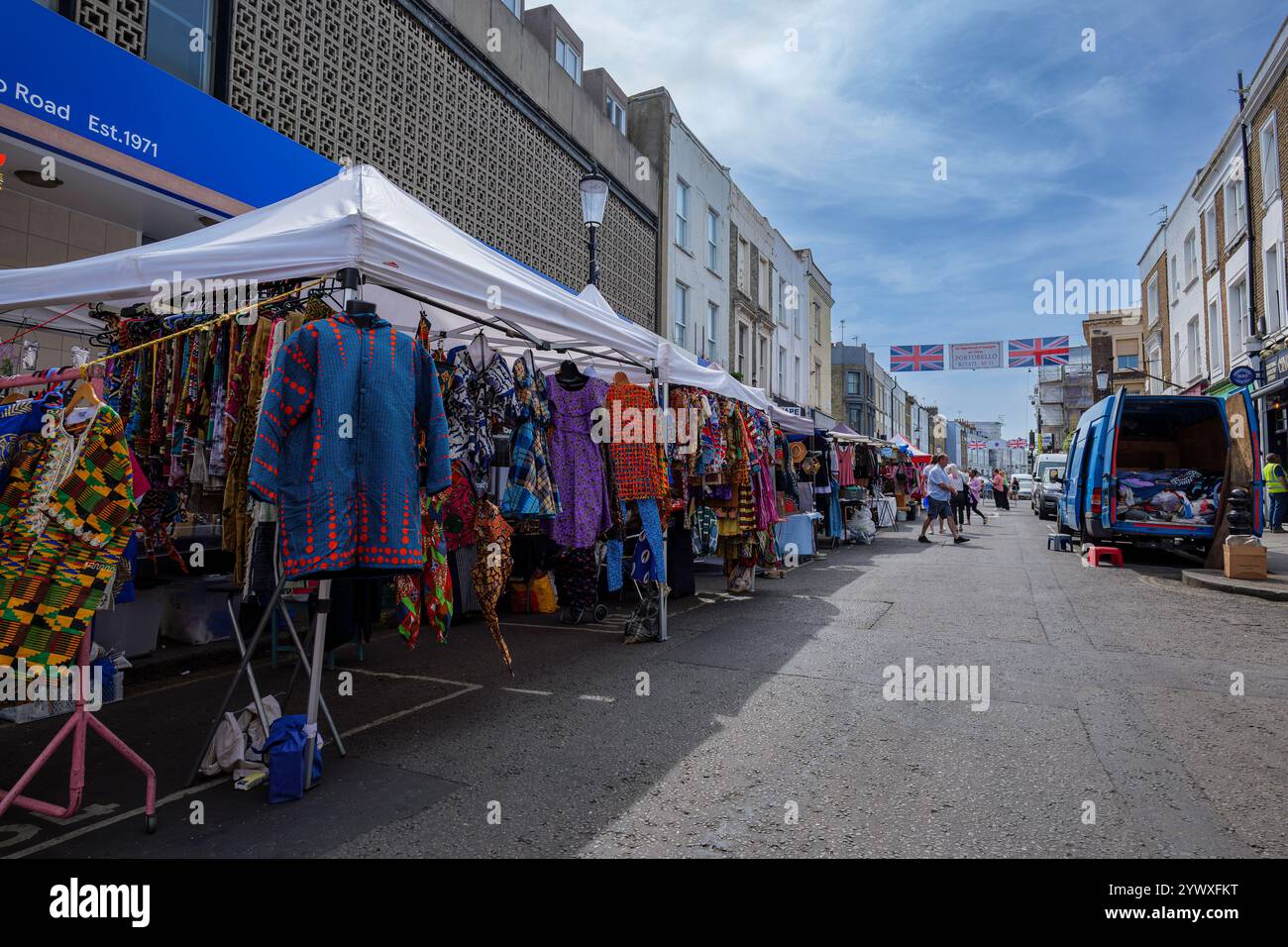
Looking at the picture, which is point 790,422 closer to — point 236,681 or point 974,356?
point 236,681

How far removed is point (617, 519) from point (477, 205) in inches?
322

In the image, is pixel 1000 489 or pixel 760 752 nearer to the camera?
pixel 760 752

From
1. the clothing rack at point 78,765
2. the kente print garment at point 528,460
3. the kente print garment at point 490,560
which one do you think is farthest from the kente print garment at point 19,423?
the kente print garment at point 528,460

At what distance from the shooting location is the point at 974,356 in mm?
32250

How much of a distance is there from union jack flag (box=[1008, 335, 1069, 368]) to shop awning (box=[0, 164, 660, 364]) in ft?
103

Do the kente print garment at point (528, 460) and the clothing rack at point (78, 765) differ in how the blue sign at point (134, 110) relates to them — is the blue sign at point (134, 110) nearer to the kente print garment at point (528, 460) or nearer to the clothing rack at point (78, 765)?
the kente print garment at point (528, 460)

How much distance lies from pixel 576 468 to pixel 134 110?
Answer: 5.73 metres

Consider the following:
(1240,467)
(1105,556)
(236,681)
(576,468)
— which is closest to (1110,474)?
(1105,556)

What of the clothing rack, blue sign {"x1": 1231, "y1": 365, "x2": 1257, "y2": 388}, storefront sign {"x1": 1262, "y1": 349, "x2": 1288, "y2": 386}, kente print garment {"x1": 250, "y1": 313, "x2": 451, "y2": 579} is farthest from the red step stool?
the clothing rack

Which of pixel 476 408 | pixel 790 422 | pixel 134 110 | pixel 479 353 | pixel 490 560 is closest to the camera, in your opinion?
pixel 490 560

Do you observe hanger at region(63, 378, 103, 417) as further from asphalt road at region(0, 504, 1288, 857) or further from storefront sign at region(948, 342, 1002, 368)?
storefront sign at region(948, 342, 1002, 368)

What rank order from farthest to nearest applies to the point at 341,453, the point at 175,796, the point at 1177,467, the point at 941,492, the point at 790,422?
the point at 941,492 < the point at 1177,467 < the point at 790,422 < the point at 341,453 < the point at 175,796

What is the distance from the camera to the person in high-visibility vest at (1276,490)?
1769 centimetres
